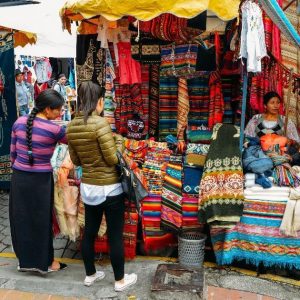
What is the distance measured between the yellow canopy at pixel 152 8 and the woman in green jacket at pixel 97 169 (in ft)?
3.09

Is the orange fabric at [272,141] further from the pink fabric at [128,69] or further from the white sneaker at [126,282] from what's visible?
the white sneaker at [126,282]

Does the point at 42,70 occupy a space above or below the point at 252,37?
above

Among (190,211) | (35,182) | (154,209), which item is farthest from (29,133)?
(190,211)

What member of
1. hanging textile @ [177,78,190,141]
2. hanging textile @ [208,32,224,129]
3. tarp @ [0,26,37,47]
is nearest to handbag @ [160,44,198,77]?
hanging textile @ [177,78,190,141]

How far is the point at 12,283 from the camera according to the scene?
3990 millimetres

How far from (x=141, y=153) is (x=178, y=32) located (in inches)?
56.7

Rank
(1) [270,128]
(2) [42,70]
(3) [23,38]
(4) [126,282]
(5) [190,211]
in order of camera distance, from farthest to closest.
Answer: (2) [42,70], (3) [23,38], (1) [270,128], (5) [190,211], (4) [126,282]

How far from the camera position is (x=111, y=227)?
370cm

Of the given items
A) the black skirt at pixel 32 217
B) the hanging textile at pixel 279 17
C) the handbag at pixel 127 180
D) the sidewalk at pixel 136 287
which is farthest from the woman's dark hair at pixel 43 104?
the hanging textile at pixel 279 17

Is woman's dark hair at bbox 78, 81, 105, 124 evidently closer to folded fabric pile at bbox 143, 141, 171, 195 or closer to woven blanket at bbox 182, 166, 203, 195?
folded fabric pile at bbox 143, 141, 171, 195

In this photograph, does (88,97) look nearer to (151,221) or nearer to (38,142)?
(38,142)

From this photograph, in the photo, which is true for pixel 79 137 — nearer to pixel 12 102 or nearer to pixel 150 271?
pixel 150 271

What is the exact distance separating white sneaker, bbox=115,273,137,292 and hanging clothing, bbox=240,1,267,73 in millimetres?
2184

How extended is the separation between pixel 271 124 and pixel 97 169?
92.8 inches
